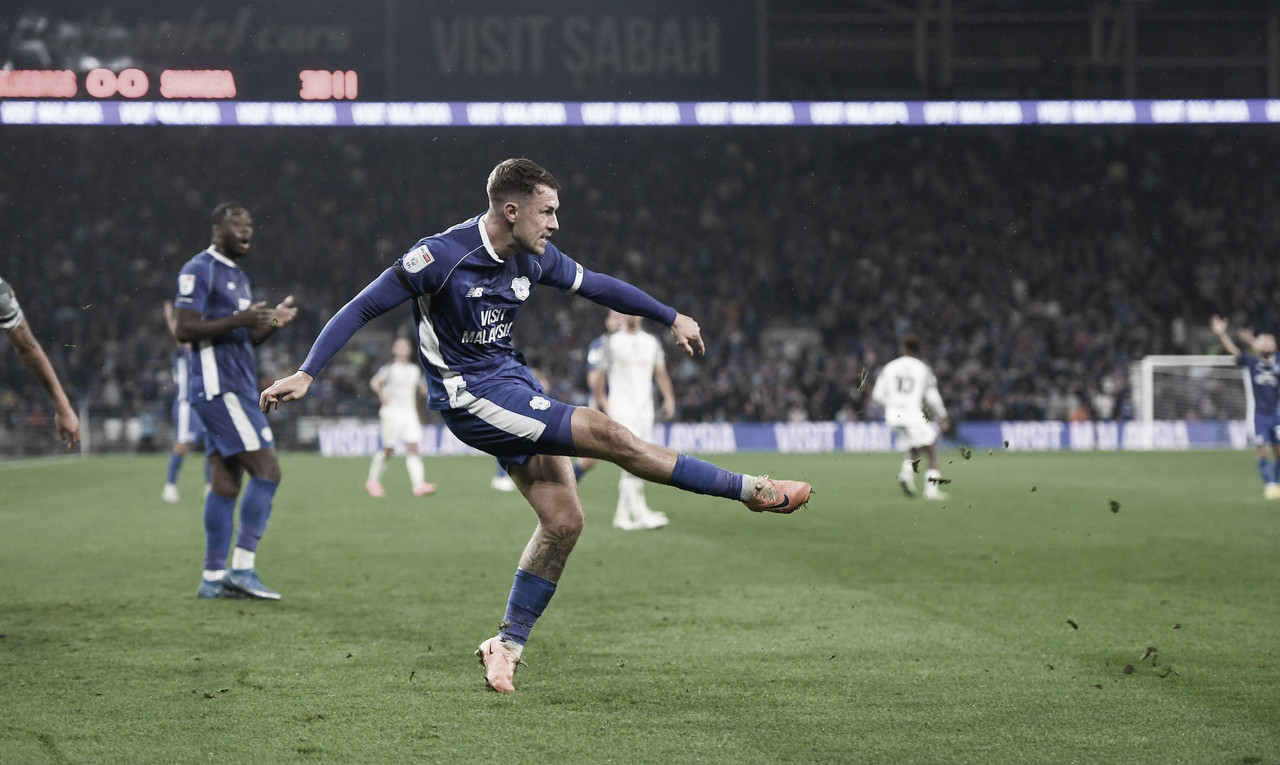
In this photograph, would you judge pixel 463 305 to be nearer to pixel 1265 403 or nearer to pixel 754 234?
pixel 1265 403

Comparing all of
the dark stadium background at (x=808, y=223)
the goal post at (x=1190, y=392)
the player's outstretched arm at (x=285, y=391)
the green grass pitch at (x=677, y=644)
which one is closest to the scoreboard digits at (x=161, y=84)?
the dark stadium background at (x=808, y=223)

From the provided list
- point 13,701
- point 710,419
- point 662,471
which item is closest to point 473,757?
point 662,471

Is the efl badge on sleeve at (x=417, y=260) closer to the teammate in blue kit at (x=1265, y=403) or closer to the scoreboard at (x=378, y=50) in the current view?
the teammate in blue kit at (x=1265, y=403)

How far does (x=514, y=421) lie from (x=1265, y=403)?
524 inches

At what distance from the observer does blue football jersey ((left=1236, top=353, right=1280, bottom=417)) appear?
49.3 ft

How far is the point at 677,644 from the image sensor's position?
5797 mm

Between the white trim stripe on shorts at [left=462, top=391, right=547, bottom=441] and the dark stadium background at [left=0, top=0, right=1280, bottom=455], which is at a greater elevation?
the dark stadium background at [left=0, top=0, right=1280, bottom=455]

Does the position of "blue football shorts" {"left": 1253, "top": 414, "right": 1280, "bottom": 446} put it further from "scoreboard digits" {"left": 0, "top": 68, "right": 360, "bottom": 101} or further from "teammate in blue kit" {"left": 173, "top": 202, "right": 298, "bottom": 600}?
"scoreboard digits" {"left": 0, "top": 68, "right": 360, "bottom": 101}

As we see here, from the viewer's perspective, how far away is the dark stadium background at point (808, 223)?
28234mm

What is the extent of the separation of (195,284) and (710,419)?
A: 21090 millimetres

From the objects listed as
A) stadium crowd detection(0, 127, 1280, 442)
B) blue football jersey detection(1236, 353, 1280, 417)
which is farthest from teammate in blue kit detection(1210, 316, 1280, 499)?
stadium crowd detection(0, 127, 1280, 442)

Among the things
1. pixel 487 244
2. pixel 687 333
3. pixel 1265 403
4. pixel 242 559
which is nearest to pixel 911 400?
pixel 1265 403

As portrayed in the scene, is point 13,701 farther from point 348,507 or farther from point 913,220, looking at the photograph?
point 913,220

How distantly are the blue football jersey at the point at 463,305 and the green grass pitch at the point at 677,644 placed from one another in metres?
1.29
